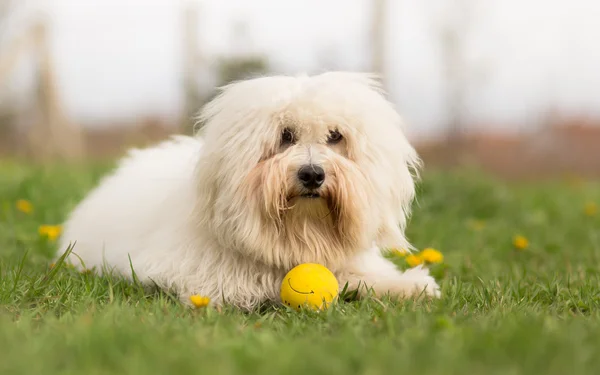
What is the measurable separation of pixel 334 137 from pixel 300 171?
1.06 feet

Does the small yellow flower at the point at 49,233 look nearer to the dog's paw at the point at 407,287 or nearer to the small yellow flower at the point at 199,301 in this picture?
the small yellow flower at the point at 199,301

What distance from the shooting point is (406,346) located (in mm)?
2262

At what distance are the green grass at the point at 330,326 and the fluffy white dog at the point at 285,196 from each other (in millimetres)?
193

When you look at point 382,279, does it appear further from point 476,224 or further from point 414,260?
point 476,224

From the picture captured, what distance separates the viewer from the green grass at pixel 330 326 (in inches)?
81.4

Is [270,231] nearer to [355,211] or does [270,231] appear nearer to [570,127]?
[355,211]

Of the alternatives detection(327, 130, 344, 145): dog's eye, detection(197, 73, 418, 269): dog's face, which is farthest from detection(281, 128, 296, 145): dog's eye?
detection(327, 130, 344, 145): dog's eye

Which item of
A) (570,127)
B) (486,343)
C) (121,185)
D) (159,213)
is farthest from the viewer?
(570,127)

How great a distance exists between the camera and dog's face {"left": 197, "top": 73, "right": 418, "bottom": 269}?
3168 mm

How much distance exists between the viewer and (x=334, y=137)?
335 cm

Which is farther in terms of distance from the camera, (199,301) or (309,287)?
(309,287)


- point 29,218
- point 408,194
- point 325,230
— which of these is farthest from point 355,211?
point 29,218

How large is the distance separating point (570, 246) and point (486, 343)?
11.1 feet

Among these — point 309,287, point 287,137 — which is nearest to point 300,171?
point 287,137
